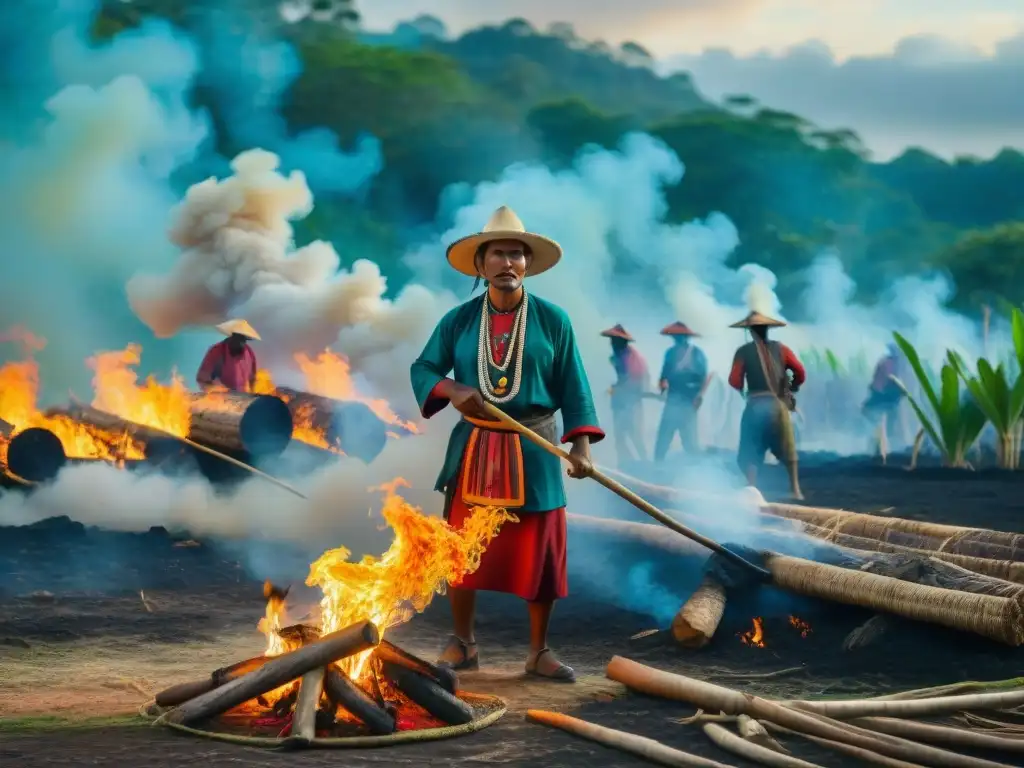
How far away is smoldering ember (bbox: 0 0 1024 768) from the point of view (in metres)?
3.93

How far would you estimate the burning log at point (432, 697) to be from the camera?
12.7 ft

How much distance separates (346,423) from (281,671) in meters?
5.58

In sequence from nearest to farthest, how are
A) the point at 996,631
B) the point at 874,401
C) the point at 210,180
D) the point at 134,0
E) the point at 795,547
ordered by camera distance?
the point at 996,631 → the point at 795,547 → the point at 210,180 → the point at 874,401 → the point at 134,0

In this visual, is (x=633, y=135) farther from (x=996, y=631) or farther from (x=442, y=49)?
(x=996, y=631)

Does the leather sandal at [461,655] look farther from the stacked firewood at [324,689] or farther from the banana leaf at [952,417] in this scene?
the banana leaf at [952,417]

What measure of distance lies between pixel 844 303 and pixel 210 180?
15.3 metres

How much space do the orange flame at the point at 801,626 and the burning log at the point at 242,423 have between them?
4.43 meters

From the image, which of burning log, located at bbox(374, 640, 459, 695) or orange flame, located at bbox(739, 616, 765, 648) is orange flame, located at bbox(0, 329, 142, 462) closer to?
orange flame, located at bbox(739, 616, 765, 648)

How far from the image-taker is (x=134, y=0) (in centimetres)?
1652

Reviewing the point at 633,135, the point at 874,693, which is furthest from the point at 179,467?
the point at 633,135

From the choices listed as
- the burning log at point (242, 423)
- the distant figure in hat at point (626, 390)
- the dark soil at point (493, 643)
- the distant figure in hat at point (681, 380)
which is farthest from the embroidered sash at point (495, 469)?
the distant figure in hat at point (681, 380)

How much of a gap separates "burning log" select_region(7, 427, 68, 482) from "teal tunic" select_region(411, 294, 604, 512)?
503 cm

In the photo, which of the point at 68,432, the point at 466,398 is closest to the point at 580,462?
the point at 466,398

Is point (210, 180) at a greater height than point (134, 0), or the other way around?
point (134, 0)
